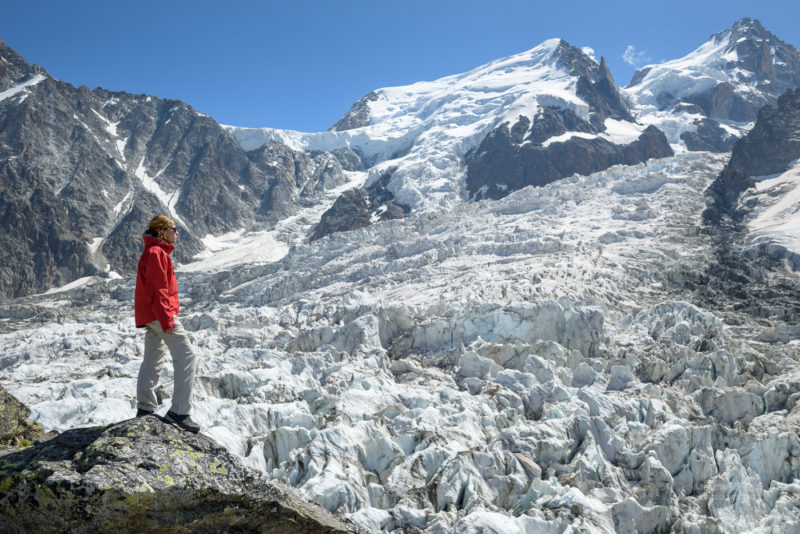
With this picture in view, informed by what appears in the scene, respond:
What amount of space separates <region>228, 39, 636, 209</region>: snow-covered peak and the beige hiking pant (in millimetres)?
104605

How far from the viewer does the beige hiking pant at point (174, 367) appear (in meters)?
6.67

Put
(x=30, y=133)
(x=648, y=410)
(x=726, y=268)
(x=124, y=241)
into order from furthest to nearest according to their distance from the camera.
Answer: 1. (x=30, y=133)
2. (x=124, y=241)
3. (x=726, y=268)
4. (x=648, y=410)

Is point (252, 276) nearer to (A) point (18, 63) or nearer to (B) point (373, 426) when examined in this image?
(B) point (373, 426)

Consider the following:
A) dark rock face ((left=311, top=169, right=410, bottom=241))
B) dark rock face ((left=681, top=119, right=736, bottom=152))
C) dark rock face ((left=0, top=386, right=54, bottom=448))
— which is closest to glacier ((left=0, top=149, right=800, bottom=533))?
dark rock face ((left=0, top=386, right=54, bottom=448))

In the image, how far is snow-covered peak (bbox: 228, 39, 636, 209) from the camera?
124125mm

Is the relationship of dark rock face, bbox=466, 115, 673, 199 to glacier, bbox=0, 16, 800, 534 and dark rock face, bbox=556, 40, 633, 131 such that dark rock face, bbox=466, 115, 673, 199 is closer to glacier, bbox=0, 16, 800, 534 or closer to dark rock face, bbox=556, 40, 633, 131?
dark rock face, bbox=556, 40, 633, 131

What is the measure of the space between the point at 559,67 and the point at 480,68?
32.5 meters

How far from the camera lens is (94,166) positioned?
488 ft

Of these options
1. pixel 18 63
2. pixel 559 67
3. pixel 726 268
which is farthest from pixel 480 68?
pixel 726 268

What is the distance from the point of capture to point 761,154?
78.9 metres

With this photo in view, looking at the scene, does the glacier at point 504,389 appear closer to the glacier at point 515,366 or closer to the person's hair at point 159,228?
the glacier at point 515,366

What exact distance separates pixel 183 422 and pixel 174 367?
607 millimetres

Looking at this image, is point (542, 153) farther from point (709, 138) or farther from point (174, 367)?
point (174, 367)

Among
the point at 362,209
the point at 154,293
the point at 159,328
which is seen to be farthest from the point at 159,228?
the point at 362,209
